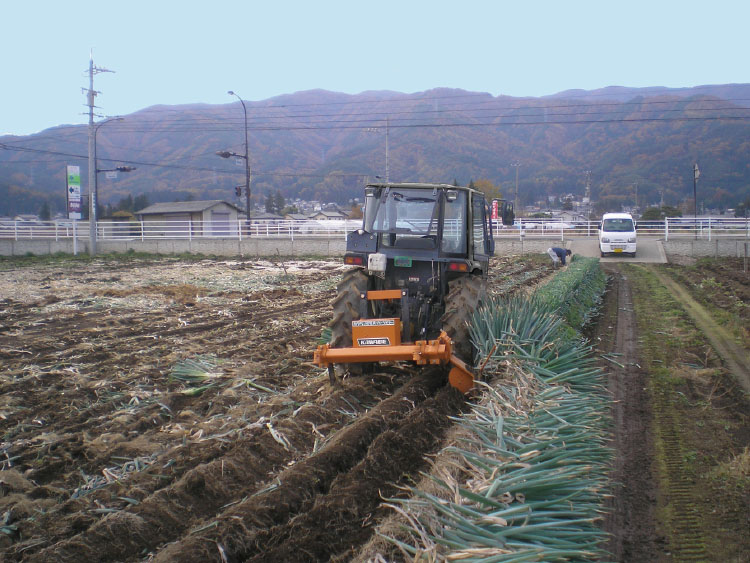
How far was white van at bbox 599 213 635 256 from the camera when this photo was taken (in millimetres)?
29297

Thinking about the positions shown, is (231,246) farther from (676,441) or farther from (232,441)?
(676,441)

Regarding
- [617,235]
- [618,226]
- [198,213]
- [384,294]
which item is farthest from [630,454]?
[198,213]

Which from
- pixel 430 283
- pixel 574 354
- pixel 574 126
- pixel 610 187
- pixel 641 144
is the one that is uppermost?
pixel 574 126

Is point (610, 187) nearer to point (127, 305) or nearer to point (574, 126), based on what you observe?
point (574, 126)

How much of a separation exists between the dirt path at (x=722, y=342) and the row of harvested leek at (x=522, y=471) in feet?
9.07

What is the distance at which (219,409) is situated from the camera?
686 cm

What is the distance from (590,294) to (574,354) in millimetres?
8318

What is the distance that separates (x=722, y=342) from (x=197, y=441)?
8361 mm

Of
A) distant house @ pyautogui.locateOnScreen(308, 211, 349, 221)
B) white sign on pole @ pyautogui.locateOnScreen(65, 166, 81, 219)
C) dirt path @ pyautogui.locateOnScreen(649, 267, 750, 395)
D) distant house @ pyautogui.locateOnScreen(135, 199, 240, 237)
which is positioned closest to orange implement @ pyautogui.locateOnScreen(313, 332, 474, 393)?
dirt path @ pyautogui.locateOnScreen(649, 267, 750, 395)

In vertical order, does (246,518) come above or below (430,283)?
below

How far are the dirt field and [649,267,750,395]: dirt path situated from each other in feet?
0.95

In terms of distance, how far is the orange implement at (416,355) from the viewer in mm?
6641

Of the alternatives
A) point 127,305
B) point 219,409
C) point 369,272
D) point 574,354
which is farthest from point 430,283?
point 127,305

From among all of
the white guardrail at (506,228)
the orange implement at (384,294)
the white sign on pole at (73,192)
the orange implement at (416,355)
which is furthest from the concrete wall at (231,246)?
the orange implement at (416,355)
